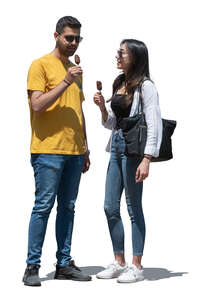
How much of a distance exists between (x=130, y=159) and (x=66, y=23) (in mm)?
1536

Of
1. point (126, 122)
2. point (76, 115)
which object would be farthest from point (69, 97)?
point (126, 122)

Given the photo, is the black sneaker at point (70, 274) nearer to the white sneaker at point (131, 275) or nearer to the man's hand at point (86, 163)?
the white sneaker at point (131, 275)

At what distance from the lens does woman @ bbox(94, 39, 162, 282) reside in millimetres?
6918

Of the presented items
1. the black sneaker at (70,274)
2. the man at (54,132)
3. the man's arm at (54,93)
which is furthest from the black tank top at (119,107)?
the black sneaker at (70,274)

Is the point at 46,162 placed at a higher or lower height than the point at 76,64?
lower

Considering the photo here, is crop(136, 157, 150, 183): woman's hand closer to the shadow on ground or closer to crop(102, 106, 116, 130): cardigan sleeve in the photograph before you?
crop(102, 106, 116, 130): cardigan sleeve

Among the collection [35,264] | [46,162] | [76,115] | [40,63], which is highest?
[40,63]

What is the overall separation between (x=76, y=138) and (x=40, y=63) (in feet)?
2.81

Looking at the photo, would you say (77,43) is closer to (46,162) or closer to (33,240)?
(46,162)

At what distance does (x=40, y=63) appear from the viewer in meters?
7.00

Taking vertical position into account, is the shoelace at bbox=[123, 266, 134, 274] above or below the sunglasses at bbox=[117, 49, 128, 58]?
below

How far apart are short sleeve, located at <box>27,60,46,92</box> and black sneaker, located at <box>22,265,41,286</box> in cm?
180

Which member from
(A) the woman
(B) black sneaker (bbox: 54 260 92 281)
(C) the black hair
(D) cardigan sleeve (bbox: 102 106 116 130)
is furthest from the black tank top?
(B) black sneaker (bbox: 54 260 92 281)

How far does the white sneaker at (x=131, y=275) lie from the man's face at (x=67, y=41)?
7.56 feet
